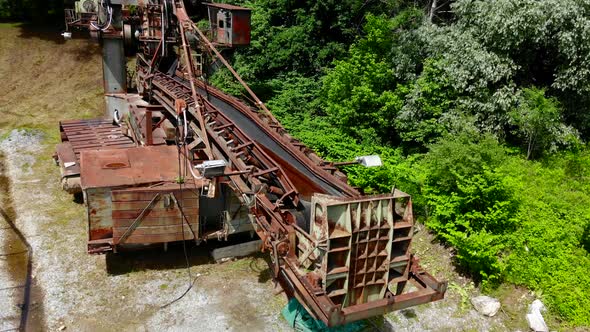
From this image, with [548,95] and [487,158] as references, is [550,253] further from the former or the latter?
[548,95]

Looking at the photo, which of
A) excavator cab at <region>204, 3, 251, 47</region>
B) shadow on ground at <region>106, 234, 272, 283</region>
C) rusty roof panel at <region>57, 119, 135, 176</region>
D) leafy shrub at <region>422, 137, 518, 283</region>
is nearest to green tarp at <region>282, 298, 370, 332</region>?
shadow on ground at <region>106, 234, 272, 283</region>

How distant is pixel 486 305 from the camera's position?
32.8 feet

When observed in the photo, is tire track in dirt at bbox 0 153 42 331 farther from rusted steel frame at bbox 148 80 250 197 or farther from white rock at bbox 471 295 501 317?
white rock at bbox 471 295 501 317

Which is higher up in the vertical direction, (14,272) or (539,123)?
(539,123)

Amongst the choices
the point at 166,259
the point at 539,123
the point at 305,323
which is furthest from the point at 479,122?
the point at 166,259

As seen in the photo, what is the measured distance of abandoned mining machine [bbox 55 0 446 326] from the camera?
268 inches

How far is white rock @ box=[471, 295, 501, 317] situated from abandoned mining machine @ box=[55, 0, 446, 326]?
1.50 meters

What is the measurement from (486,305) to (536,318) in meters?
1.01

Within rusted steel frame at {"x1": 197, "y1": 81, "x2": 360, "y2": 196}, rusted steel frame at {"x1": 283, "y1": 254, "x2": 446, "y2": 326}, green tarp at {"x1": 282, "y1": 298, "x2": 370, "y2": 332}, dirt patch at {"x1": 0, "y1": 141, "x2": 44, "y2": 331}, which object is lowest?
dirt patch at {"x1": 0, "y1": 141, "x2": 44, "y2": 331}

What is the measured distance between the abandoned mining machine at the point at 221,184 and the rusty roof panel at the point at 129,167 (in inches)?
1.1

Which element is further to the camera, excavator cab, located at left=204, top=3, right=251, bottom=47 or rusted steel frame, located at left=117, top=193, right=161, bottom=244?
excavator cab, located at left=204, top=3, right=251, bottom=47

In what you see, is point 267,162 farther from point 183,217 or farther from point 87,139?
point 87,139

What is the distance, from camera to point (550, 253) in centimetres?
1042

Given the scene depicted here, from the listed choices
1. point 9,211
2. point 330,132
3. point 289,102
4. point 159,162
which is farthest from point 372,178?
point 9,211
